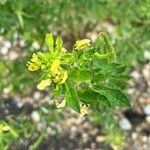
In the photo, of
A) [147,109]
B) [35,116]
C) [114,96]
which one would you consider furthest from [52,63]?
[147,109]

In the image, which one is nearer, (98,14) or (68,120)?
(98,14)

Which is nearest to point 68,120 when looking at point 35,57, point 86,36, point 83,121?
point 83,121

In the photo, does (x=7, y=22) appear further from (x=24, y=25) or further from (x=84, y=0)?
(x=84, y=0)

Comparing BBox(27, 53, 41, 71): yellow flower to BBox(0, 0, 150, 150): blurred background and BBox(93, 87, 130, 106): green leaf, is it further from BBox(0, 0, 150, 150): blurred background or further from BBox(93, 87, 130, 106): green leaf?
BBox(0, 0, 150, 150): blurred background

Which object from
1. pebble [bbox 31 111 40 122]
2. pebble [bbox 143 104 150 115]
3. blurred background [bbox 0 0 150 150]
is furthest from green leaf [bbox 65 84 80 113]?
pebble [bbox 143 104 150 115]

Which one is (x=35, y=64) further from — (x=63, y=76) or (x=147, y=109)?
(x=147, y=109)

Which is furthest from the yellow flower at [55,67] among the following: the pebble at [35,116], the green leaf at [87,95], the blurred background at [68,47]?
the pebble at [35,116]
